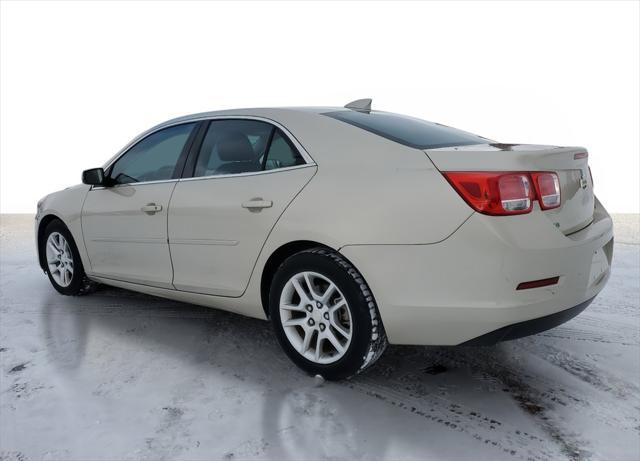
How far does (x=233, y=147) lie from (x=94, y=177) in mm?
1537

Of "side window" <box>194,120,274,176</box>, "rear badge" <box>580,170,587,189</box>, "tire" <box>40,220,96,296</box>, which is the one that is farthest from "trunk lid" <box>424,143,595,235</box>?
"tire" <box>40,220,96,296</box>

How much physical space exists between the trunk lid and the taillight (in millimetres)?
33

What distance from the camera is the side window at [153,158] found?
4.23m

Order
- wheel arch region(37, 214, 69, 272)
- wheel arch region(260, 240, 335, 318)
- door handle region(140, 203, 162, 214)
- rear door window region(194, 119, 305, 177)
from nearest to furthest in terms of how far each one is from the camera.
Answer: wheel arch region(260, 240, 335, 318) → rear door window region(194, 119, 305, 177) → door handle region(140, 203, 162, 214) → wheel arch region(37, 214, 69, 272)

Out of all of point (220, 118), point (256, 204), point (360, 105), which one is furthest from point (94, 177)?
point (360, 105)

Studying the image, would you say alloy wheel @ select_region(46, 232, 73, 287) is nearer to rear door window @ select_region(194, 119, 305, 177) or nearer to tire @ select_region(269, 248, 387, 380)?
rear door window @ select_region(194, 119, 305, 177)

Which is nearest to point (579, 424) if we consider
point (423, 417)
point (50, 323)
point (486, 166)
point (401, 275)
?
point (423, 417)

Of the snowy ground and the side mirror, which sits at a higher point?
the side mirror

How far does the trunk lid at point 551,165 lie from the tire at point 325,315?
2.47 feet

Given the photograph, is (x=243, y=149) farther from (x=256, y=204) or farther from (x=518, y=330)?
(x=518, y=330)

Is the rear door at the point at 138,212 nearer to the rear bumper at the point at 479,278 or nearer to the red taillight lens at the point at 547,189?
the rear bumper at the point at 479,278

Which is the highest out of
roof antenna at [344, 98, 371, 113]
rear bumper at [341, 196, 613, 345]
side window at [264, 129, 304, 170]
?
roof antenna at [344, 98, 371, 113]

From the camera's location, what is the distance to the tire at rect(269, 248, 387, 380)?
9.86 ft

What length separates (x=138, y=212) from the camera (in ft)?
14.1
